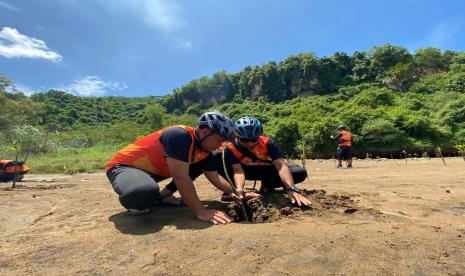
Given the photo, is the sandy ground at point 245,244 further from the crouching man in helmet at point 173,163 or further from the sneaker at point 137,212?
the crouching man in helmet at point 173,163

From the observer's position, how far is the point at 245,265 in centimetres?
203

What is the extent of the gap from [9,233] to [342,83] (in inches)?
2266

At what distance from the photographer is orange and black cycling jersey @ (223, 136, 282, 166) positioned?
150 inches

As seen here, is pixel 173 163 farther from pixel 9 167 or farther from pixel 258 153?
pixel 9 167

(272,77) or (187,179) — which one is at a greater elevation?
(272,77)

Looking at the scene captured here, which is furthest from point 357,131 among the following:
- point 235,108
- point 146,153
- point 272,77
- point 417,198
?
point 272,77

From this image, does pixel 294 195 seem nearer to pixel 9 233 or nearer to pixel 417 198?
pixel 417 198

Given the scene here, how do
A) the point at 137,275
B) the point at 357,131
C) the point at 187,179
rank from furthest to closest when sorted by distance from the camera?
1. the point at 357,131
2. the point at 187,179
3. the point at 137,275

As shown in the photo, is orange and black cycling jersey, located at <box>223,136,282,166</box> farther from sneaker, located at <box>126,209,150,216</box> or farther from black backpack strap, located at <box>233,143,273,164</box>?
sneaker, located at <box>126,209,150,216</box>

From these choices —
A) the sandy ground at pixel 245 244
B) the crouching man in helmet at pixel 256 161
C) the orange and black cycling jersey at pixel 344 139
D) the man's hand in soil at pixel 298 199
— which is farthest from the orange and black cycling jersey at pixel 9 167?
the orange and black cycling jersey at pixel 344 139

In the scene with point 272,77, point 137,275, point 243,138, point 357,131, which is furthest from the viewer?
point 272,77

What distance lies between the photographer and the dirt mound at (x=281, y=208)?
10.3 feet

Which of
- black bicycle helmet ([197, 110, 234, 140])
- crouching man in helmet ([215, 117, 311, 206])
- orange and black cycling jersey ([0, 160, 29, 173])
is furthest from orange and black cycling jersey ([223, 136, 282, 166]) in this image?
orange and black cycling jersey ([0, 160, 29, 173])

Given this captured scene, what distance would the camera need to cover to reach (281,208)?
324cm
